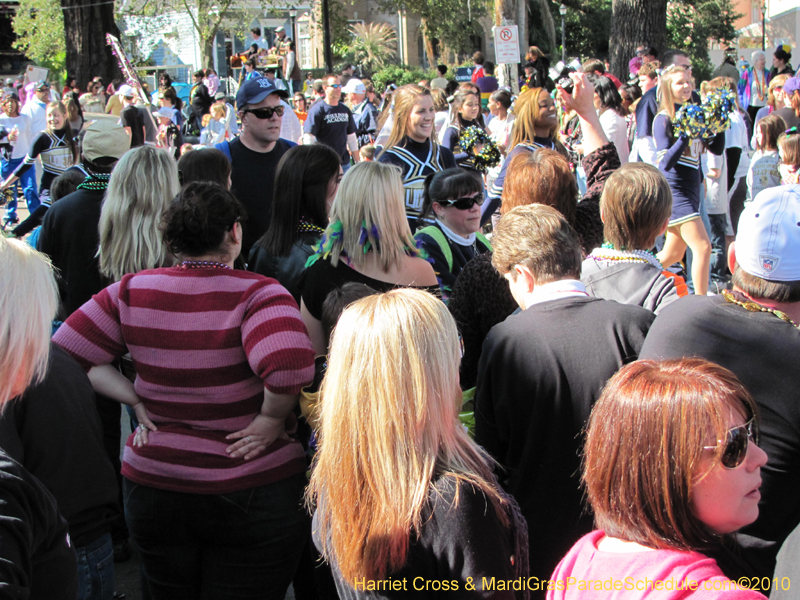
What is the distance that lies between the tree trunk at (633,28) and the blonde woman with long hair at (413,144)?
1123cm

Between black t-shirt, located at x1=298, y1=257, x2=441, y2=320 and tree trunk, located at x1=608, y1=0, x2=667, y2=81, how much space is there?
1383cm

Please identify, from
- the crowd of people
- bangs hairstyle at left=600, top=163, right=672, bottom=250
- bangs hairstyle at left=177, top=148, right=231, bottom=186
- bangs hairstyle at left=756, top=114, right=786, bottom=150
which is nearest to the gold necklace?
the crowd of people

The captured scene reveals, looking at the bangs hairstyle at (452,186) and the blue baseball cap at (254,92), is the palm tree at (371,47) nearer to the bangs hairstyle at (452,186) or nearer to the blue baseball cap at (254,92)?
the blue baseball cap at (254,92)

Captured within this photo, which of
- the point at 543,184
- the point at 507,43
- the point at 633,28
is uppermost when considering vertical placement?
the point at 633,28

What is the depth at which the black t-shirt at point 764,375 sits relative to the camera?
208 centimetres

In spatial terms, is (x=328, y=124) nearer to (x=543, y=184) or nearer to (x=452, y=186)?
(x=452, y=186)

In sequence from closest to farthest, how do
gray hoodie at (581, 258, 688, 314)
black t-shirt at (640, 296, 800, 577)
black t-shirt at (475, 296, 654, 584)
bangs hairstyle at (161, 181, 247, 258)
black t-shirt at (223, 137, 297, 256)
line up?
black t-shirt at (640, 296, 800, 577) < black t-shirt at (475, 296, 654, 584) < bangs hairstyle at (161, 181, 247, 258) < gray hoodie at (581, 258, 688, 314) < black t-shirt at (223, 137, 297, 256)

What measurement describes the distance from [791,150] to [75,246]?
5.38 m

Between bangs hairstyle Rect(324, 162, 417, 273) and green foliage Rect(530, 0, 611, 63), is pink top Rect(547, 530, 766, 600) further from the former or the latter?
green foliage Rect(530, 0, 611, 63)

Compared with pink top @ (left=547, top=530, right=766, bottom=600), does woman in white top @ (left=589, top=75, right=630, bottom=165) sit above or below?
above

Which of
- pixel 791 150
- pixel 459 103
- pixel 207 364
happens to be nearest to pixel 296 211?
pixel 207 364

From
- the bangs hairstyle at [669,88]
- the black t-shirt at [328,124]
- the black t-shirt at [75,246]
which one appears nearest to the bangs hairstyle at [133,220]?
the black t-shirt at [75,246]

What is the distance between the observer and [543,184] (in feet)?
11.4

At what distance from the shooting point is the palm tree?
38.4 m
